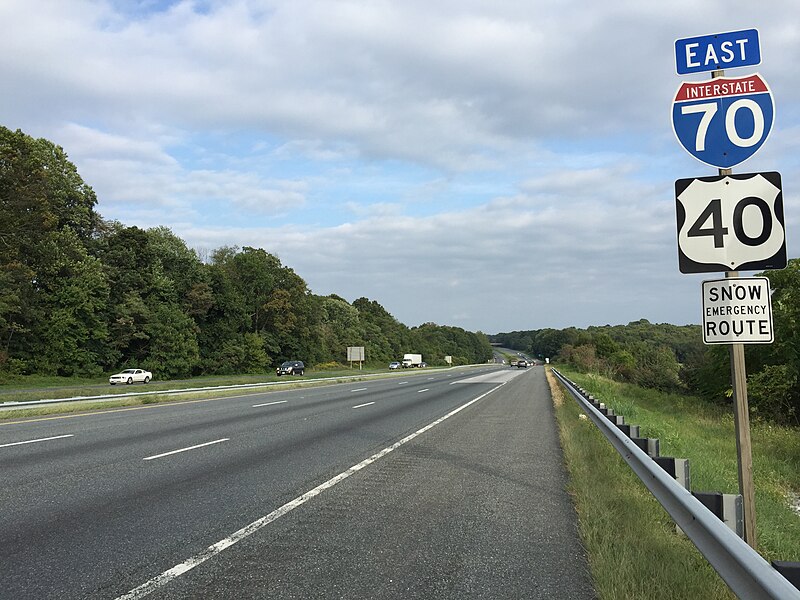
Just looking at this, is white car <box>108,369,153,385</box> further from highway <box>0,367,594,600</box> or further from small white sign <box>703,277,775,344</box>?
small white sign <box>703,277,775,344</box>

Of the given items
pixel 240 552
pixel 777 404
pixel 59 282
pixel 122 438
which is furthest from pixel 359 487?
pixel 59 282

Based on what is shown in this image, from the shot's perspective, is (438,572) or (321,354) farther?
(321,354)

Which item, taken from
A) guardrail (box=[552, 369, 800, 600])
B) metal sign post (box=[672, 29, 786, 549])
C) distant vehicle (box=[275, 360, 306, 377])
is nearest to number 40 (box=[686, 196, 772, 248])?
metal sign post (box=[672, 29, 786, 549])

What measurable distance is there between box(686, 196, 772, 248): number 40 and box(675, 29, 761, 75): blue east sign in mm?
1323

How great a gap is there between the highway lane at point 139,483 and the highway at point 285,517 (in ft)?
0.09

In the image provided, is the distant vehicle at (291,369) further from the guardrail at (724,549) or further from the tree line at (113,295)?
the guardrail at (724,549)

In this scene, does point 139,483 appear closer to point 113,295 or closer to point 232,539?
point 232,539

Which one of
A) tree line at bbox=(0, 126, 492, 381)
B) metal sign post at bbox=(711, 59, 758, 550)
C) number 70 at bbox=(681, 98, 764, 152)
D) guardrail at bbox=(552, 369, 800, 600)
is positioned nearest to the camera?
guardrail at bbox=(552, 369, 800, 600)

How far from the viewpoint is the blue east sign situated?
5166 millimetres

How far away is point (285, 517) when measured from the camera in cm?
645

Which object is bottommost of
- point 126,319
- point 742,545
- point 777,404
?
point 777,404

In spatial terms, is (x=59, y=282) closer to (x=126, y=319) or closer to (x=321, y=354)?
(x=126, y=319)

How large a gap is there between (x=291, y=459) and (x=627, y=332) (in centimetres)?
18380

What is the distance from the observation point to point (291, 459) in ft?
33.3
